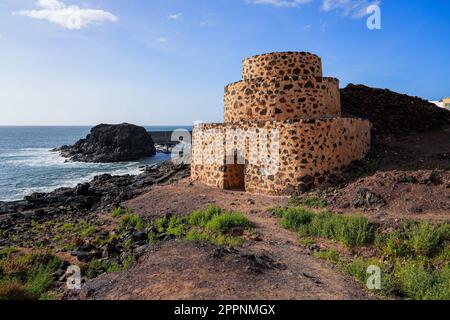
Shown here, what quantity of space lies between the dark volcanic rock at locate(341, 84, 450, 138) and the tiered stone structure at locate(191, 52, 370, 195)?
4.75 meters

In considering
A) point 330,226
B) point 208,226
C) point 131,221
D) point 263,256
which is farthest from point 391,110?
point 263,256

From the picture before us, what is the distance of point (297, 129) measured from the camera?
1222 cm

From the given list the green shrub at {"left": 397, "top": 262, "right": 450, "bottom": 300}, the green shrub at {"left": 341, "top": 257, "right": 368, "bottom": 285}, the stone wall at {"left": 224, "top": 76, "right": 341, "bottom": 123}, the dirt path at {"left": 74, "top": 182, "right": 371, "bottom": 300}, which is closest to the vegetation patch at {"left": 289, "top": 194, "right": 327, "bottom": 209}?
the dirt path at {"left": 74, "top": 182, "right": 371, "bottom": 300}

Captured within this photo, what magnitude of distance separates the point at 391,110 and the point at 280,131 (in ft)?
34.5

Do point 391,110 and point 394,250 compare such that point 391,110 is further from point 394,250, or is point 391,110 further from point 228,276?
point 228,276

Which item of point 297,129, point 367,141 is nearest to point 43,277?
point 297,129

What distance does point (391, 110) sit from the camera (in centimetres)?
1945

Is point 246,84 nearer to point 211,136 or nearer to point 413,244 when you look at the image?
point 211,136

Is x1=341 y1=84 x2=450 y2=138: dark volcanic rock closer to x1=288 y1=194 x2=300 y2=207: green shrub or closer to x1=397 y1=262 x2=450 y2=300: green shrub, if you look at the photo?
x1=288 y1=194 x2=300 y2=207: green shrub

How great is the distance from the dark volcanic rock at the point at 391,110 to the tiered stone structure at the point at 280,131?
475cm

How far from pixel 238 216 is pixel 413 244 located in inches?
170

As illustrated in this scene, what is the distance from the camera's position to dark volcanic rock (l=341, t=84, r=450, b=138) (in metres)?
18.8

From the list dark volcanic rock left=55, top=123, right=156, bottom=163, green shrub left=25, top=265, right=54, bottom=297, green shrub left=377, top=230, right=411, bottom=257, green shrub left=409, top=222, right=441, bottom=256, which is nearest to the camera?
green shrub left=25, top=265, right=54, bottom=297

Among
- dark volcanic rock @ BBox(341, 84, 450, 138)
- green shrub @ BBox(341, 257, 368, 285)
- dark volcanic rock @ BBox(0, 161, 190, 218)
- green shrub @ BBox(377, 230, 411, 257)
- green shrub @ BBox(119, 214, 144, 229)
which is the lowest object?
dark volcanic rock @ BBox(0, 161, 190, 218)
